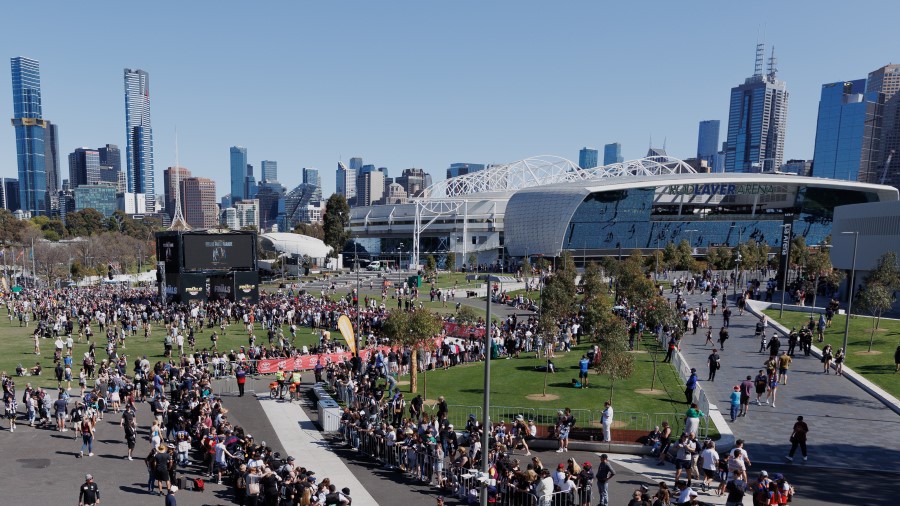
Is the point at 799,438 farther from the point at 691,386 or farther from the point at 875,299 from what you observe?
the point at 875,299

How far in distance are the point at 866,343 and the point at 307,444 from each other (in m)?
25.1

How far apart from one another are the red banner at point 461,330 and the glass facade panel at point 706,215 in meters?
56.7

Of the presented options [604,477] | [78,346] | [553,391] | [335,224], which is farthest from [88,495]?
[335,224]

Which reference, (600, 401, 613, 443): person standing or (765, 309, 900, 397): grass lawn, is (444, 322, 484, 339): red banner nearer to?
(600, 401, 613, 443): person standing

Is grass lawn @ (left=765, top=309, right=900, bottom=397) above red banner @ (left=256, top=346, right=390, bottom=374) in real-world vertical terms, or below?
above

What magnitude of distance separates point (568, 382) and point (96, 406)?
15875mm

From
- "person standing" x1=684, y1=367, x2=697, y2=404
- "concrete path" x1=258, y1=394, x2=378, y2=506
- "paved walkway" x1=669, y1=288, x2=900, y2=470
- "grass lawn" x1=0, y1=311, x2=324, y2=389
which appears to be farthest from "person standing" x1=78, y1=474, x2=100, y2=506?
"person standing" x1=684, y1=367, x2=697, y2=404

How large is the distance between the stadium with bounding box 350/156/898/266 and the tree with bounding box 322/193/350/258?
1164cm

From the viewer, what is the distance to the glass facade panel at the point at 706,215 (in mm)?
88500

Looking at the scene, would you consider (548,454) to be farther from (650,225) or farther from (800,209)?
(800,209)

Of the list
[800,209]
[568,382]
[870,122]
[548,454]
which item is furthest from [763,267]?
[870,122]

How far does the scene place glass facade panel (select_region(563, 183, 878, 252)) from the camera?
88500mm

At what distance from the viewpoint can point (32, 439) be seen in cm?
1692

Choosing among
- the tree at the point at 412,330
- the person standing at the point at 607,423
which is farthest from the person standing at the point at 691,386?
the tree at the point at 412,330
